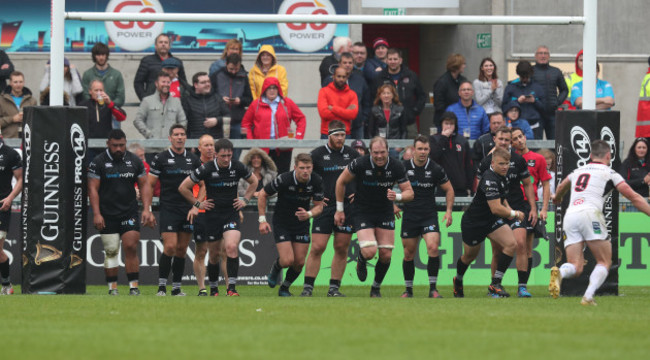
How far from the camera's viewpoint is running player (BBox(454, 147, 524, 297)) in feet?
50.5

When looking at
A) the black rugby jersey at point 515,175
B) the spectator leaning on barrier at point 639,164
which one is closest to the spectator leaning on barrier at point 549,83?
the spectator leaning on barrier at point 639,164

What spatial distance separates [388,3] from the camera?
23.2 m

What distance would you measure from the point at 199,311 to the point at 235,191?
384cm

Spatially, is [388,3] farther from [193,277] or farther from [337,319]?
[337,319]

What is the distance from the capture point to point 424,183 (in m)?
16.0

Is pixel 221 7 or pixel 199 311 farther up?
pixel 221 7

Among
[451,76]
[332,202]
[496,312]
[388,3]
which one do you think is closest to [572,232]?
[496,312]

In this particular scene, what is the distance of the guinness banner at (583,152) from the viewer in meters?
15.7

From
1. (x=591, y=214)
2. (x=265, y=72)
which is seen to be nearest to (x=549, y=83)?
(x=265, y=72)

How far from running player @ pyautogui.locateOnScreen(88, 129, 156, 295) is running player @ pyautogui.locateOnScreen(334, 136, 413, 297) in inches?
110

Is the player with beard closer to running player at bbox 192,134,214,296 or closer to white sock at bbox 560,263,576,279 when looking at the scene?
white sock at bbox 560,263,576,279

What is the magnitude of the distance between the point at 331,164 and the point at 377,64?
3.91m

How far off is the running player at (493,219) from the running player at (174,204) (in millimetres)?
3785

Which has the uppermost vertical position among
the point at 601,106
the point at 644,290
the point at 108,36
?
the point at 108,36
